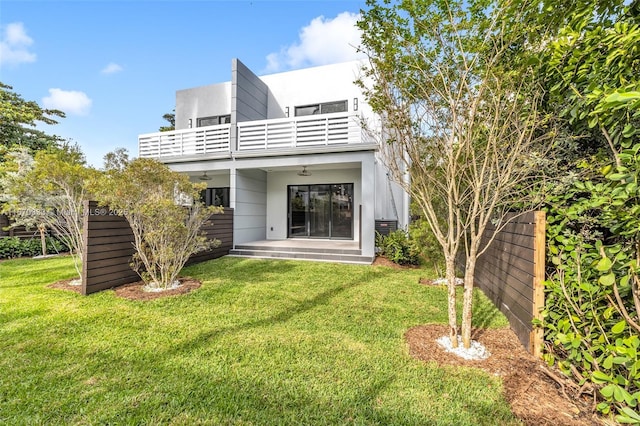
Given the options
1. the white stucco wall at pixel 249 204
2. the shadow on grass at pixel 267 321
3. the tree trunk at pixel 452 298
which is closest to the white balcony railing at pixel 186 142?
the white stucco wall at pixel 249 204

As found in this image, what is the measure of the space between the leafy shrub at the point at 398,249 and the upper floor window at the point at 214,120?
9.31 m

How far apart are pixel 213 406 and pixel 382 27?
4218 millimetres

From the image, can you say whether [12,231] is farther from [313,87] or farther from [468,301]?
[468,301]

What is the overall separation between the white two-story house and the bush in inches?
180

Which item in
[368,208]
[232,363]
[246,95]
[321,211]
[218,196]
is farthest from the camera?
[218,196]

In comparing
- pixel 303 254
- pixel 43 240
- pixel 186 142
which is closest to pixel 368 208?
pixel 303 254

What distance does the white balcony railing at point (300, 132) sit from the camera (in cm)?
949

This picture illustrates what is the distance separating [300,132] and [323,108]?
2844 mm

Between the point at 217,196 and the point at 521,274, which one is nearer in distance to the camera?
the point at 521,274

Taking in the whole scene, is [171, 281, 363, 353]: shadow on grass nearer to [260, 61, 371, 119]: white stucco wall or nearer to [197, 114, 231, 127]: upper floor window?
[260, 61, 371, 119]: white stucco wall

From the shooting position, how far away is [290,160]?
32.1ft

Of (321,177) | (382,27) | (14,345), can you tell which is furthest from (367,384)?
(321,177)

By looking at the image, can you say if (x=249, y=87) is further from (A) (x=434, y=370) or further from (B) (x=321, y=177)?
(A) (x=434, y=370)

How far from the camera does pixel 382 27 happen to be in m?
3.24
